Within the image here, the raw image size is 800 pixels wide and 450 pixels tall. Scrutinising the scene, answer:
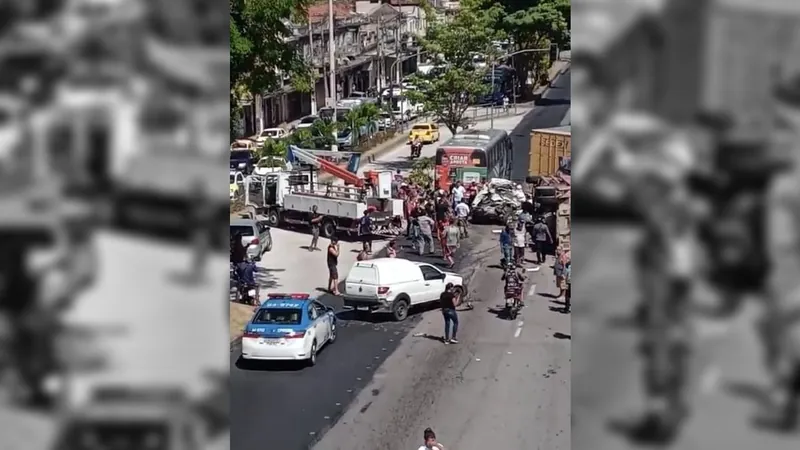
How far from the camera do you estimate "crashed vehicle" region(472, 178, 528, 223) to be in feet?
87.8

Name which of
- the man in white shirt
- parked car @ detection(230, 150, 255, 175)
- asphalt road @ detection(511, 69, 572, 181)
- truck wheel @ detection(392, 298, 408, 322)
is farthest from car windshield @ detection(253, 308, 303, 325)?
asphalt road @ detection(511, 69, 572, 181)

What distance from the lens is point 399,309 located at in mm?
17922

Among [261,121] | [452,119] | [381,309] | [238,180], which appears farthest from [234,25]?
[261,121]

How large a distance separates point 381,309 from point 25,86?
1457 cm

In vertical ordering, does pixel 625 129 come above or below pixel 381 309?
above

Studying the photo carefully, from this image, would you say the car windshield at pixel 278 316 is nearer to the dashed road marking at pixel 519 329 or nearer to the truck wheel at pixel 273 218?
the dashed road marking at pixel 519 329

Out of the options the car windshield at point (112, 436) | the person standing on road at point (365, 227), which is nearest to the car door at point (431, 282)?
the person standing on road at point (365, 227)

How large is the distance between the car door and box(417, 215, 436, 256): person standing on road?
3.90 meters

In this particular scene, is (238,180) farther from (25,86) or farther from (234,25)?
(25,86)

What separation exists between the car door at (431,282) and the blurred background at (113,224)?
1499cm

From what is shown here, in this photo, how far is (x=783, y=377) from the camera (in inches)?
125

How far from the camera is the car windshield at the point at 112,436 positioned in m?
3.38

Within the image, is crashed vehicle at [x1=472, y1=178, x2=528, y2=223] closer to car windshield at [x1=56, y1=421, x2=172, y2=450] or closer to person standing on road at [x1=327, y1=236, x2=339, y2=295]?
person standing on road at [x1=327, y1=236, x2=339, y2=295]

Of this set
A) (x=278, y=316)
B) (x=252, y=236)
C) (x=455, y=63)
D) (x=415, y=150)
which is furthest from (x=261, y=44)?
(x=455, y=63)
